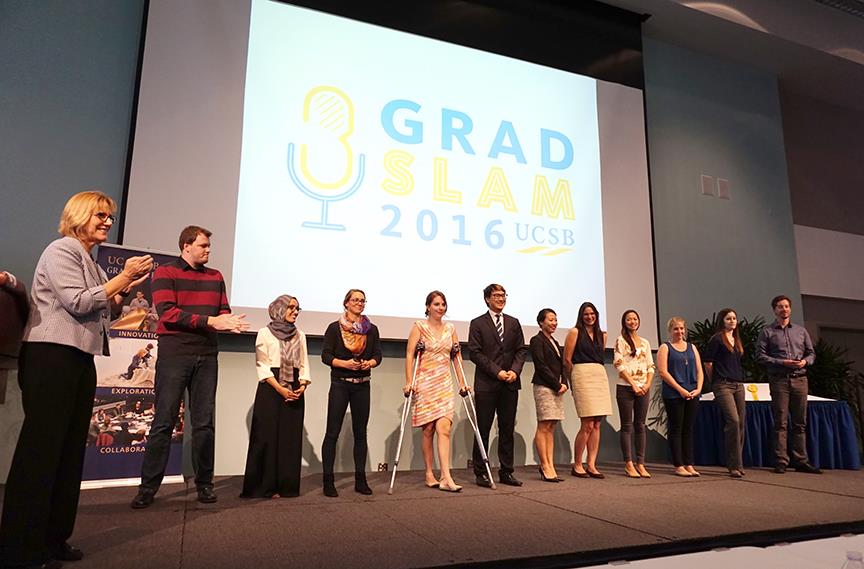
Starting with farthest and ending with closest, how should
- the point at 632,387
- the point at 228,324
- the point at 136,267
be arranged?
the point at 632,387 < the point at 228,324 < the point at 136,267

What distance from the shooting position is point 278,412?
3.62m

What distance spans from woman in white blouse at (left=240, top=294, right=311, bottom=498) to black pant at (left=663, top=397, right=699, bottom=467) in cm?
303

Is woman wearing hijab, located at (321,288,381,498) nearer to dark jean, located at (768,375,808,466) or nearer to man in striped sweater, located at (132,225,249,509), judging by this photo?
man in striped sweater, located at (132,225,249,509)

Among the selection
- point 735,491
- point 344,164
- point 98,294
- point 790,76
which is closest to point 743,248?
point 790,76

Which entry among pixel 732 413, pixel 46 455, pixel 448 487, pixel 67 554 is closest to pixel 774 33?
pixel 732 413

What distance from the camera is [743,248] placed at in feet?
23.5

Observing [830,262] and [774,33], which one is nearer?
[774,33]

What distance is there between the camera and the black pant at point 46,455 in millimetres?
1881

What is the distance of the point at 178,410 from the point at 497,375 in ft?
6.93

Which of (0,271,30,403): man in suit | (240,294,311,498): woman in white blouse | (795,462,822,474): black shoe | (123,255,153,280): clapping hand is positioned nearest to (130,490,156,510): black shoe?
(240,294,311,498): woman in white blouse

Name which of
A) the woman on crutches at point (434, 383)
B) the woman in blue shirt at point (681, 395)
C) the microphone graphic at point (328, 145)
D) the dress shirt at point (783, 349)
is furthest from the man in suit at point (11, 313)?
the dress shirt at point (783, 349)

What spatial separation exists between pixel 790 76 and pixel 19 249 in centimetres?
918

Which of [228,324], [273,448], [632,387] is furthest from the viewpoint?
[632,387]

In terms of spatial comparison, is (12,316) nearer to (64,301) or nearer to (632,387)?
(64,301)
